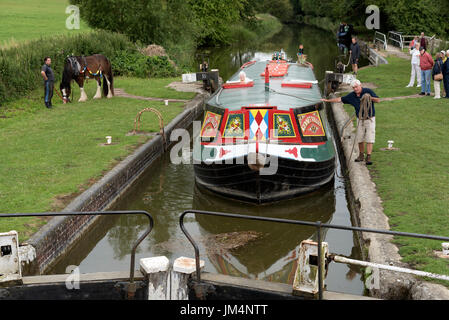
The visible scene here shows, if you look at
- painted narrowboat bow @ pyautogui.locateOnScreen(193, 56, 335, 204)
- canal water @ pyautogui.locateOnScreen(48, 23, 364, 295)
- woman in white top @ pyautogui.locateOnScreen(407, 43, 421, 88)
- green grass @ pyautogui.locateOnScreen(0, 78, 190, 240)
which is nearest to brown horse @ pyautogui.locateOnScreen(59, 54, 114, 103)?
green grass @ pyautogui.locateOnScreen(0, 78, 190, 240)

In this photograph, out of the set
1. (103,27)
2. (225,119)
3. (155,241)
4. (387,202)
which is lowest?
(155,241)

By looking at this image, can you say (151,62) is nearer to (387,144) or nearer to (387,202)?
(387,144)

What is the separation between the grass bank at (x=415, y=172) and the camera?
293 inches

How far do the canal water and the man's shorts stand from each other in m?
1.28

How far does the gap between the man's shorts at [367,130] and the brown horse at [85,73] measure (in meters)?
11.1

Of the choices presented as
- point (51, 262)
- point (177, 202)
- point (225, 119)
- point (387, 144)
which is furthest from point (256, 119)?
point (51, 262)

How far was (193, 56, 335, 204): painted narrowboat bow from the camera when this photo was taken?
10.5 m

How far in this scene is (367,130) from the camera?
11.5m

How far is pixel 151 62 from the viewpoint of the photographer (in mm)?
26969

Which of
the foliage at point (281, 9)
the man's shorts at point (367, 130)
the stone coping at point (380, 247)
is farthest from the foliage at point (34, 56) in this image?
the foliage at point (281, 9)

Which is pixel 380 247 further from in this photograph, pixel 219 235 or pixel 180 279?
pixel 219 235

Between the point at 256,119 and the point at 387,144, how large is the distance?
3.99 metres

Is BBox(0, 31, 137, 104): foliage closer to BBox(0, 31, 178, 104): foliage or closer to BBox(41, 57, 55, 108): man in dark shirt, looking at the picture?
BBox(0, 31, 178, 104): foliage
